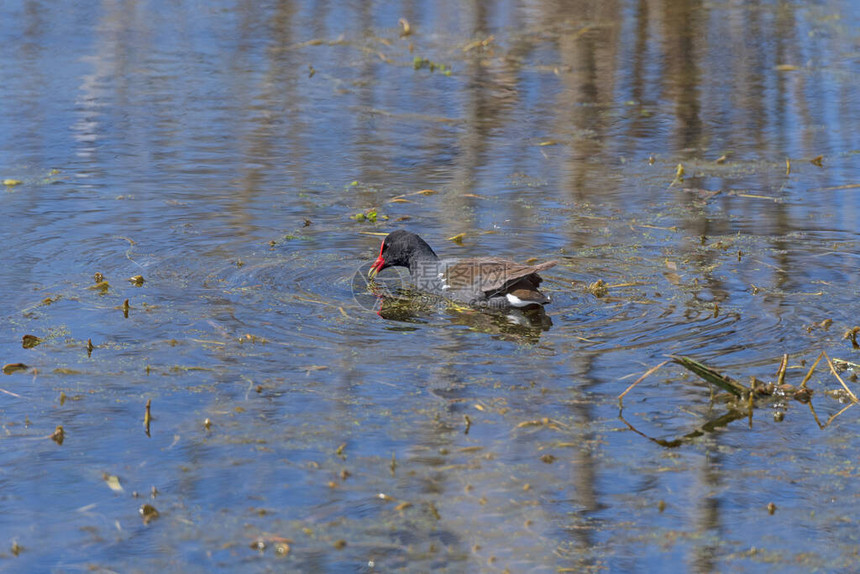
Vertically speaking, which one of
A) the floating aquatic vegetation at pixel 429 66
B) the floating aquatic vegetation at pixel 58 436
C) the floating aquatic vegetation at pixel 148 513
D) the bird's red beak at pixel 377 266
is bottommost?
the bird's red beak at pixel 377 266

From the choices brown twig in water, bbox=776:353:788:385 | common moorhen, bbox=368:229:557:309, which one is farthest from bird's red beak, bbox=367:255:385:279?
brown twig in water, bbox=776:353:788:385

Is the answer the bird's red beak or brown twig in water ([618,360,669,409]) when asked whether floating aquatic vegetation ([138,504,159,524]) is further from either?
the bird's red beak

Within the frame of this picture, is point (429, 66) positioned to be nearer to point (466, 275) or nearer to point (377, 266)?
point (377, 266)

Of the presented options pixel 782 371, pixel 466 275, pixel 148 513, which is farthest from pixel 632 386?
pixel 148 513

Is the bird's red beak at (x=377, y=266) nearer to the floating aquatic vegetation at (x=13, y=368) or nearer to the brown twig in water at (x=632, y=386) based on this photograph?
the brown twig in water at (x=632, y=386)

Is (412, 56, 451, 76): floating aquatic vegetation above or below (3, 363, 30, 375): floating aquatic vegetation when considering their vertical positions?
above

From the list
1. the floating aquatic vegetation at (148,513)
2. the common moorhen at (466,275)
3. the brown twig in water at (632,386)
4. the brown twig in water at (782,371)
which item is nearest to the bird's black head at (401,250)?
the common moorhen at (466,275)

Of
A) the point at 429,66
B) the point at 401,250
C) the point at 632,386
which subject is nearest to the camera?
the point at 632,386

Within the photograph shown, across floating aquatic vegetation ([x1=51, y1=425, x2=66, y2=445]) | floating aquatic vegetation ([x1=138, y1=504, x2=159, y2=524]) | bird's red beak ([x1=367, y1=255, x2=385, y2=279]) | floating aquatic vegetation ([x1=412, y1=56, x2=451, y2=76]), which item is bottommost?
bird's red beak ([x1=367, y1=255, x2=385, y2=279])

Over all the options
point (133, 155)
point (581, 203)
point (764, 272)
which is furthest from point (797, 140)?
point (133, 155)

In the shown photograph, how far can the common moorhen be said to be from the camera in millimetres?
7438

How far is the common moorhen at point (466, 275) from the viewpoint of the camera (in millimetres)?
7438

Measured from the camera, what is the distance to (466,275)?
25.3ft

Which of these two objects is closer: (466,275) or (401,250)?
(466,275)
